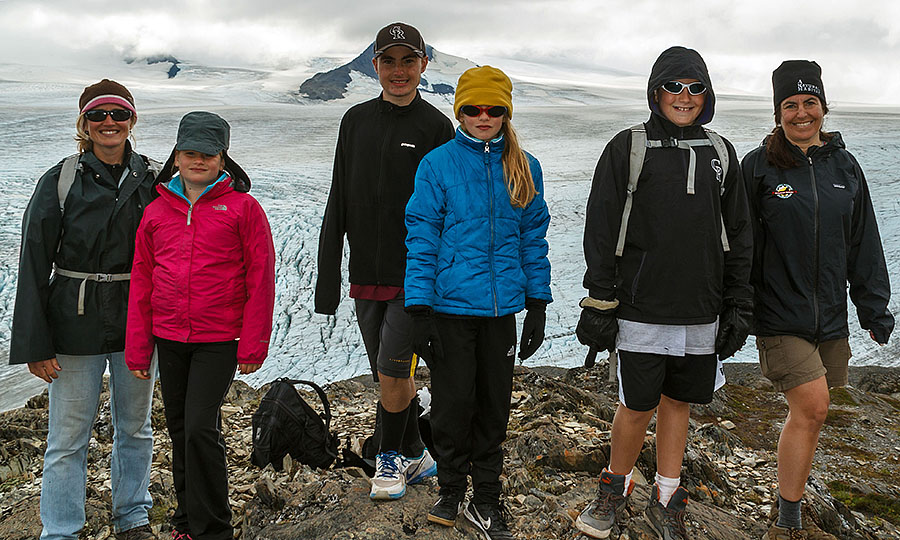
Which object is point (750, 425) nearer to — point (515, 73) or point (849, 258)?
point (849, 258)

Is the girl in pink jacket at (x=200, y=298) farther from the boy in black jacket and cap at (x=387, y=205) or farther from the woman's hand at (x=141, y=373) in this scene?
the boy in black jacket and cap at (x=387, y=205)

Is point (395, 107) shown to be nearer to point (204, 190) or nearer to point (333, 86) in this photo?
point (204, 190)

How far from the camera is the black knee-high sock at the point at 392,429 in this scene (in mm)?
3301

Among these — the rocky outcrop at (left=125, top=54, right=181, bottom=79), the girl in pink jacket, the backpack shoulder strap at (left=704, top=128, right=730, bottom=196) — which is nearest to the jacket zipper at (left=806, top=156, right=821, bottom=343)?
the backpack shoulder strap at (left=704, top=128, right=730, bottom=196)

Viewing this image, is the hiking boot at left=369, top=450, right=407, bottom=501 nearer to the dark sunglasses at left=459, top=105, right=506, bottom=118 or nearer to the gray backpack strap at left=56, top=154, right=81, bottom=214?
the dark sunglasses at left=459, top=105, right=506, bottom=118

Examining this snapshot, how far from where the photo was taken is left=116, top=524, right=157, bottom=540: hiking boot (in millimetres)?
3360

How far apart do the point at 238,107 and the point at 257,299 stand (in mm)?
14175

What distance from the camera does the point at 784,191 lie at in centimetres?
314

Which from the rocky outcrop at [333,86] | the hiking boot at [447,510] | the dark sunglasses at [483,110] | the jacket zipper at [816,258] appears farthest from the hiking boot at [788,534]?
the rocky outcrop at [333,86]

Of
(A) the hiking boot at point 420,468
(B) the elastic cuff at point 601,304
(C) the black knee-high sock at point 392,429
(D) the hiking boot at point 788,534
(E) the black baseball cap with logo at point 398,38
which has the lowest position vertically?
(D) the hiking boot at point 788,534

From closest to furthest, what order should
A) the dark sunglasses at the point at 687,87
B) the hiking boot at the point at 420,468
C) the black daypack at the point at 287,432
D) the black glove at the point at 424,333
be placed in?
the black glove at the point at 424,333 < the dark sunglasses at the point at 687,87 < the hiking boot at the point at 420,468 < the black daypack at the point at 287,432

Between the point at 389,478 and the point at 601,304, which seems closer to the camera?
the point at 601,304

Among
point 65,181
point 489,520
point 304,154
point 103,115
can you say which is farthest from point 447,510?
point 304,154

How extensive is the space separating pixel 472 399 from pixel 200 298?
4.10ft
